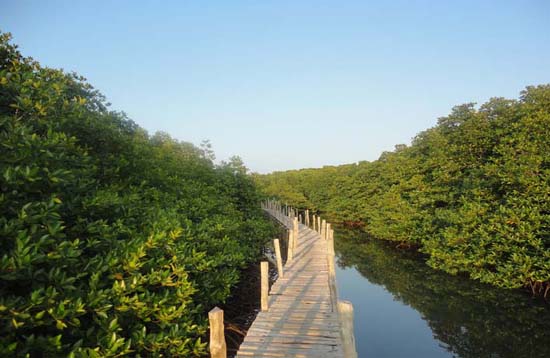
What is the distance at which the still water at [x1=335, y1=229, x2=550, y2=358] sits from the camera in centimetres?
931

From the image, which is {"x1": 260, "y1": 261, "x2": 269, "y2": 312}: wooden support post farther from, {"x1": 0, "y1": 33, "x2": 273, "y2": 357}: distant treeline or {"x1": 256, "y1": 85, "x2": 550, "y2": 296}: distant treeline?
Answer: {"x1": 256, "y1": 85, "x2": 550, "y2": 296}: distant treeline

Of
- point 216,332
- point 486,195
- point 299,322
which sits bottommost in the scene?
point 299,322

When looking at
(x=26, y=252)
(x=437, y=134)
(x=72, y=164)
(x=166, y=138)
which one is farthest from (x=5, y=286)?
(x=437, y=134)

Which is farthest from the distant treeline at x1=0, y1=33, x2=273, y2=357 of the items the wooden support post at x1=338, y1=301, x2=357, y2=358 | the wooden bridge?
the wooden support post at x1=338, y1=301, x2=357, y2=358

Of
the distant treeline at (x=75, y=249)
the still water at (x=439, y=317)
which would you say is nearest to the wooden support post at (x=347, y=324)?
the distant treeline at (x=75, y=249)

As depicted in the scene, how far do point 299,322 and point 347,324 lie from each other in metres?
2.78

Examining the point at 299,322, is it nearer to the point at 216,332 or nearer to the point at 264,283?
the point at 264,283

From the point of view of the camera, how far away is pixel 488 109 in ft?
49.1

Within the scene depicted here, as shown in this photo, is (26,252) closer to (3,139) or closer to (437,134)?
(3,139)

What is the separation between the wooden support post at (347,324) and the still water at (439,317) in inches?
245

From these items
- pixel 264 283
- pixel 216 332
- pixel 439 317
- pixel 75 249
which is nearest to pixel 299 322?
pixel 264 283

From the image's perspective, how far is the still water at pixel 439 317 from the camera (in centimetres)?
931

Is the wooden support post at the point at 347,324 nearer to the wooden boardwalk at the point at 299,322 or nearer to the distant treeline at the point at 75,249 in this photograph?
the wooden boardwalk at the point at 299,322

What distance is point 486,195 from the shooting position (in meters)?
12.9
